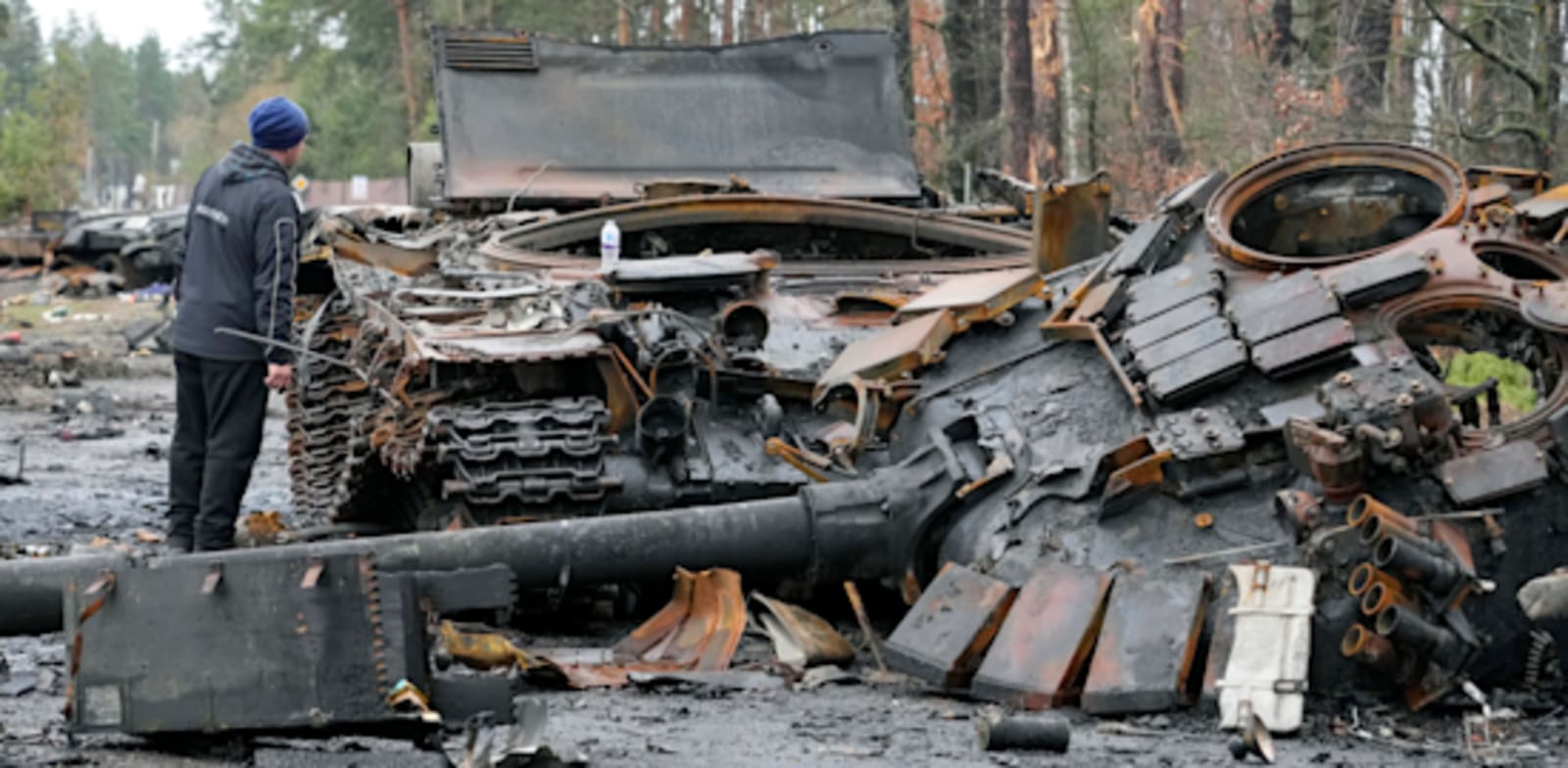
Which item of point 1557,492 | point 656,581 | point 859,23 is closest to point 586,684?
point 656,581

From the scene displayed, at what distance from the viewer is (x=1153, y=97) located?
2647 cm

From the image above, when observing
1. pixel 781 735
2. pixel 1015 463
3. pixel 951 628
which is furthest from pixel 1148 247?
pixel 781 735

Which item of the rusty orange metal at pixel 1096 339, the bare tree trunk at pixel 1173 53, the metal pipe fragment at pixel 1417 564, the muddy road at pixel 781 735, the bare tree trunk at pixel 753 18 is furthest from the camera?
the bare tree trunk at pixel 753 18

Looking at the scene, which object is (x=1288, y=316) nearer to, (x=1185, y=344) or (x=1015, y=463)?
(x=1185, y=344)

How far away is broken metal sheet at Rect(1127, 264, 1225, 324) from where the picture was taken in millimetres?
7160

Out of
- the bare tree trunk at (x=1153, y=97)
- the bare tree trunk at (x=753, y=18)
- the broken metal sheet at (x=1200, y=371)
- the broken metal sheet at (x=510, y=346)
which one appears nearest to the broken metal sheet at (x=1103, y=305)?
the broken metal sheet at (x=1200, y=371)

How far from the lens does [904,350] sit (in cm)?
767

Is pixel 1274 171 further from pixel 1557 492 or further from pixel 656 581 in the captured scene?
pixel 656 581

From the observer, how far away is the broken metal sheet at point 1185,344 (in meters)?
6.83

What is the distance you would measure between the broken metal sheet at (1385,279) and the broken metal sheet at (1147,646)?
1.03m

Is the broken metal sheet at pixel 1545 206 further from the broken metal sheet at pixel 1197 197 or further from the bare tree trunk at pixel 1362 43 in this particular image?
the bare tree trunk at pixel 1362 43

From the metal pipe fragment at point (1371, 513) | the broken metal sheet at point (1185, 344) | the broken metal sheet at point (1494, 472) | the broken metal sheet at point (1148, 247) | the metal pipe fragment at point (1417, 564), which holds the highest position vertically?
the broken metal sheet at point (1148, 247)

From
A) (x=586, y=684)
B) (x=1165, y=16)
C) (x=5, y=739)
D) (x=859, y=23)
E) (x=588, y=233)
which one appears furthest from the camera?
(x=859, y=23)

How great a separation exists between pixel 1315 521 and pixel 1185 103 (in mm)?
24598
